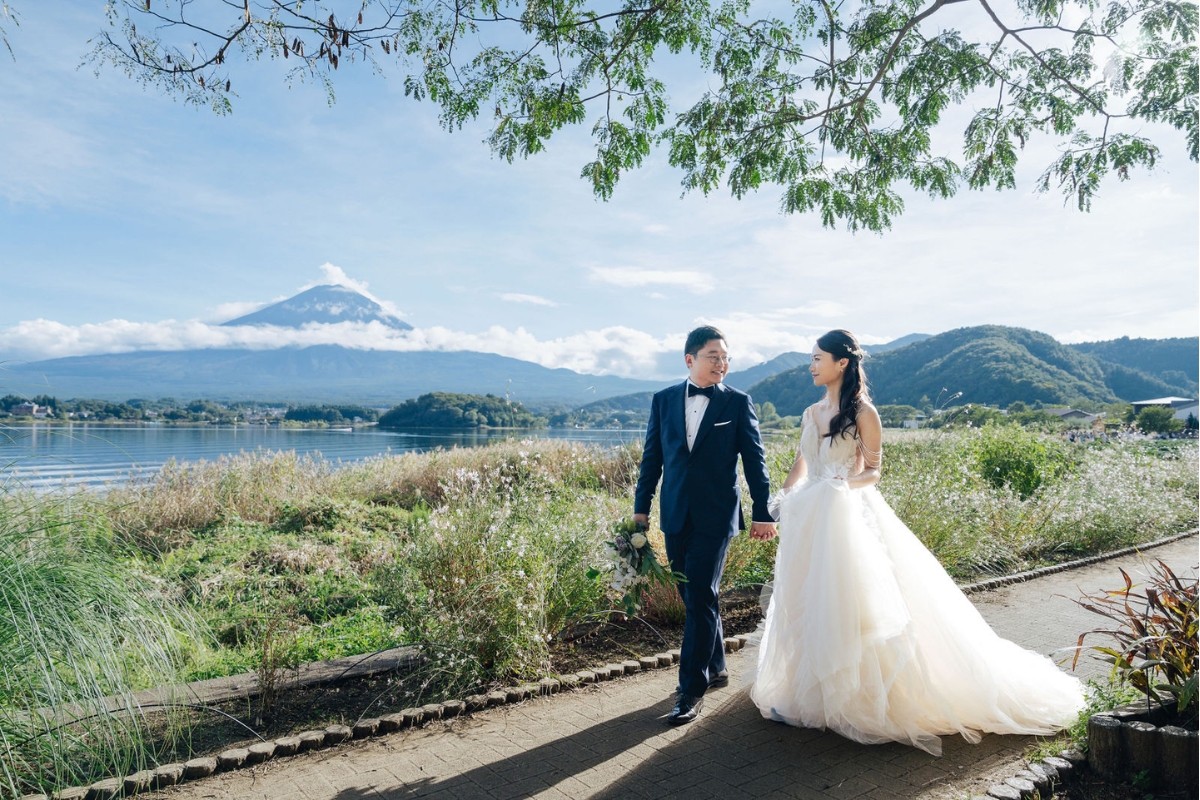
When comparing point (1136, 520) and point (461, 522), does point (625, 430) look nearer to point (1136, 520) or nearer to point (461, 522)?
point (461, 522)

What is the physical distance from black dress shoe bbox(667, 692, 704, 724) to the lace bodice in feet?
4.83

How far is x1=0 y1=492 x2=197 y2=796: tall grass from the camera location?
2682mm

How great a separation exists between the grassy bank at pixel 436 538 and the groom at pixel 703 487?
3.23 feet

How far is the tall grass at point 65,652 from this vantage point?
2.68 metres

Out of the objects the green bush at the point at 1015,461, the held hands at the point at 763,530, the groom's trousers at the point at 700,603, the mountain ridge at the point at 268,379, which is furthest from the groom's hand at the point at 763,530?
the mountain ridge at the point at 268,379

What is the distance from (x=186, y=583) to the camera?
22.9ft

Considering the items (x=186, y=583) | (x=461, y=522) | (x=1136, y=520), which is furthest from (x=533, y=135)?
(x=1136, y=520)

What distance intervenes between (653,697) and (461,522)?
1674mm

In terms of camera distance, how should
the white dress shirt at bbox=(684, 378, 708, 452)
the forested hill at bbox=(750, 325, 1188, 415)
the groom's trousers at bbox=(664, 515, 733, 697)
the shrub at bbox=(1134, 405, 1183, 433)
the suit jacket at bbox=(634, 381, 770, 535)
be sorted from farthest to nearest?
the shrub at bbox=(1134, 405, 1183, 433) < the forested hill at bbox=(750, 325, 1188, 415) < the white dress shirt at bbox=(684, 378, 708, 452) < the suit jacket at bbox=(634, 381, 770, 535) < the groom's trousers at bbox=(664, 515, 733, 697)

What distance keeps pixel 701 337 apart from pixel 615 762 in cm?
237

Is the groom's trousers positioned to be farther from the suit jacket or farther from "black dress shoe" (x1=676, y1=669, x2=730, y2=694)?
"black dress shoe" (x1=676, y1=669, x2=730, y2=694)

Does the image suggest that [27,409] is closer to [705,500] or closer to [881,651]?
[705,500]

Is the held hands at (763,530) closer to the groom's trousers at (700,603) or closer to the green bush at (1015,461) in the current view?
the groom's trousers at (700,603)

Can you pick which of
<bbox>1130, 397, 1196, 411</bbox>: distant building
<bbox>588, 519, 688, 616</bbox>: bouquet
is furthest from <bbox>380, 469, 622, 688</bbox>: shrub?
<bbox>1130, 397, 1196, 411</bbox>: distant building
